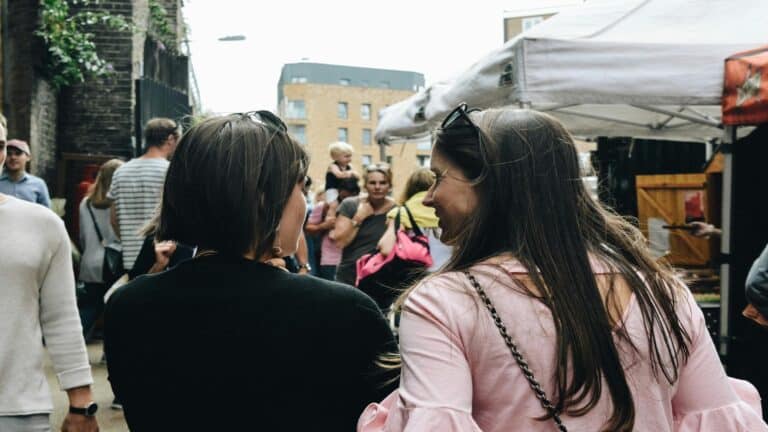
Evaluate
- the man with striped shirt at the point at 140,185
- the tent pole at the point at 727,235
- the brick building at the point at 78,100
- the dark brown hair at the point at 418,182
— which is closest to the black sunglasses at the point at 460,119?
the tent pole at the point at 727,235

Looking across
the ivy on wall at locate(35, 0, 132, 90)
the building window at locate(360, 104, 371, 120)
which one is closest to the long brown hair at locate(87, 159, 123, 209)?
the ivy on wall at locate(35, 0, 132, 90)

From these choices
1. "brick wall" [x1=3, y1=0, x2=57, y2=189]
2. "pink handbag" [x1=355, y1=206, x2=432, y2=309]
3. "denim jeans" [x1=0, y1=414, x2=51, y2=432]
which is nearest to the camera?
"denim jeans" [x1=0, y1=414, x2=51, y2=432]

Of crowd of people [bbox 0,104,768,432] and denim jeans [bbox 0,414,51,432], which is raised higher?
crowd of people [bbox 0,104,768,432]

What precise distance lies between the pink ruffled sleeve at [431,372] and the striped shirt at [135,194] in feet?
14.1

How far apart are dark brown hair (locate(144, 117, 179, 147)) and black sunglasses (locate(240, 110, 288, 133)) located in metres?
3.90

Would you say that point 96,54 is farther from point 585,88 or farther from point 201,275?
point 201,275

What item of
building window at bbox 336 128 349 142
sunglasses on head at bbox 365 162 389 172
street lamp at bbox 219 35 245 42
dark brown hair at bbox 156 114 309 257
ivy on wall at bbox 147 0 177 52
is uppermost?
street lamp at bbox 219 35 245 42

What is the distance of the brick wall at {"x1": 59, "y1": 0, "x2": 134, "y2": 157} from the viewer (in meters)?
10.4

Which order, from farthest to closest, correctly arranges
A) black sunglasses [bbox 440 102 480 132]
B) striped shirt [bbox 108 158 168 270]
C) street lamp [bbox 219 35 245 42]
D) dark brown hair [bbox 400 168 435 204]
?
street lamp [bbox 219 35 245 42] → dark brown hair [bbox 400 168 435 204] → striped shirt [bbox 108 158 168 270] → black sunglasses [bbox 440 102 480 132]

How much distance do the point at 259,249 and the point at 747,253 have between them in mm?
3962

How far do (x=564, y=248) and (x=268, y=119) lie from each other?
69cm

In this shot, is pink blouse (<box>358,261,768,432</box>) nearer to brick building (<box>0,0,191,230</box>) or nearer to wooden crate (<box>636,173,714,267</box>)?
wooden crate (<box>636,173,714,267</box>)

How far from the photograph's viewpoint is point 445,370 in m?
1.49

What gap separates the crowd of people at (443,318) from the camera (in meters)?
1.52
